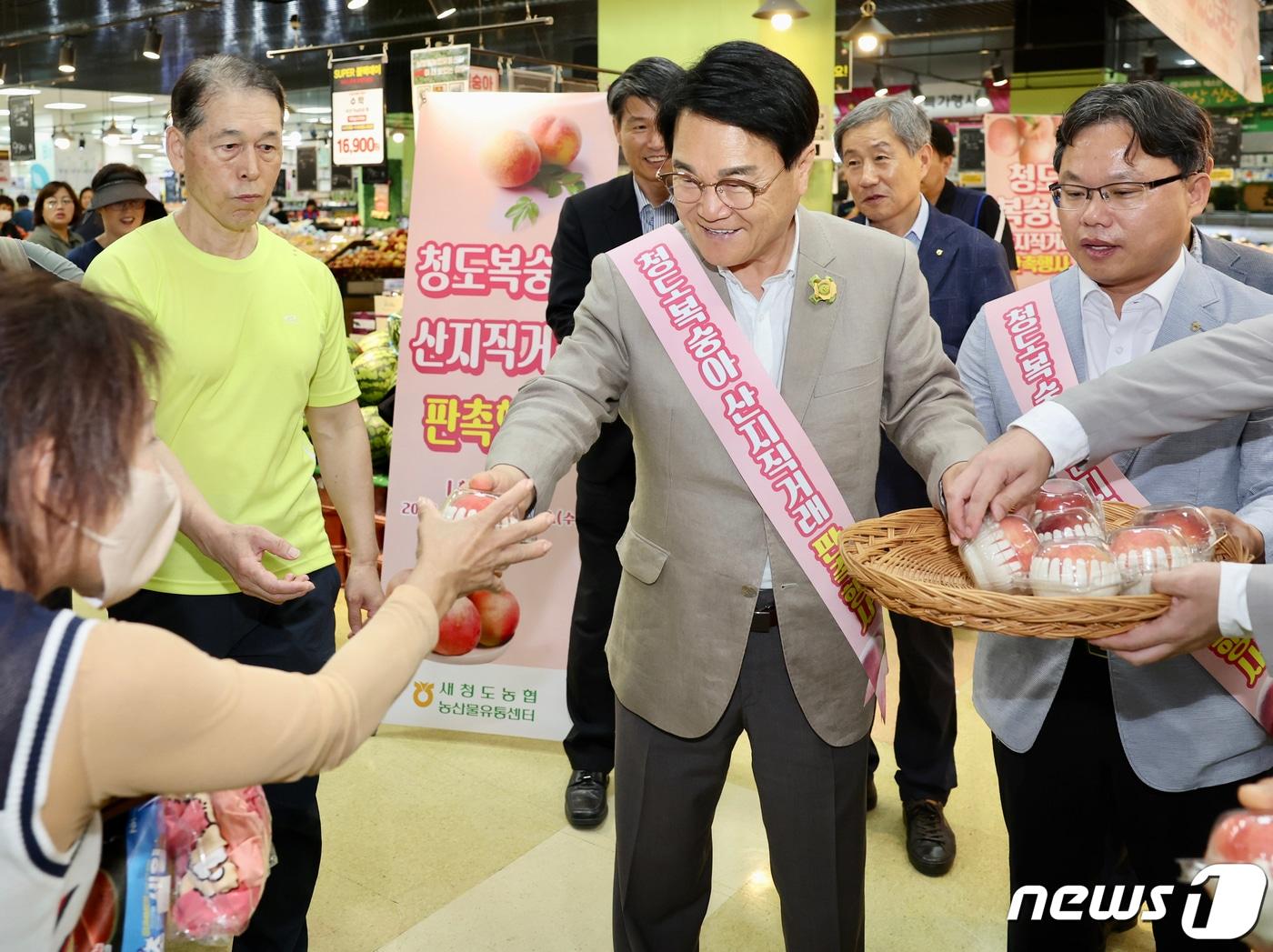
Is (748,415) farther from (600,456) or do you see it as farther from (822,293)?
(600,456)

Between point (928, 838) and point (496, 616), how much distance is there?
1505 millimetres

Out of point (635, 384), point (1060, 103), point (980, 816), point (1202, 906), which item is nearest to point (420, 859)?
point (980, 816)

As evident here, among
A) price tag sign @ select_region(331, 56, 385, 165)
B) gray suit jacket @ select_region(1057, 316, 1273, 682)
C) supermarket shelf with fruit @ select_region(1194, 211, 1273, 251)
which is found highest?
price tag sign @ select_region(331, 56, 385, 165)

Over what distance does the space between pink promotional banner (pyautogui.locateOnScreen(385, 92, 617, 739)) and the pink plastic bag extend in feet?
8.05

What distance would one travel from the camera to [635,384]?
6.42 feet

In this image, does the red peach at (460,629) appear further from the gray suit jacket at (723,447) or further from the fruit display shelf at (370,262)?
the fruit display shelf at (370,262)

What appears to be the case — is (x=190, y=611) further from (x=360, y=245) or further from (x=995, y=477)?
(x=360, y=245)

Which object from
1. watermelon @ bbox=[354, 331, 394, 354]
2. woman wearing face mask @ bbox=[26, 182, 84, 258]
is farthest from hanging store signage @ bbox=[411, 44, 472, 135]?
watermelon @ bbox=[354, 331, 394, 354]

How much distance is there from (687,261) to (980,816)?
2205mm

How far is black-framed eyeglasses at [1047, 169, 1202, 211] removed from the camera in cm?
188

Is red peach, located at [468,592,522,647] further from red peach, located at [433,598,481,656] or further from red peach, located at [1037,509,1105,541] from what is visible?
red peach, located at [1037,509,1105,541]

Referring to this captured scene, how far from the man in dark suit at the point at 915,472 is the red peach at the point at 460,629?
3.92 feet

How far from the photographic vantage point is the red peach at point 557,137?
382 cm

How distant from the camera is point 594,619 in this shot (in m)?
3.44
